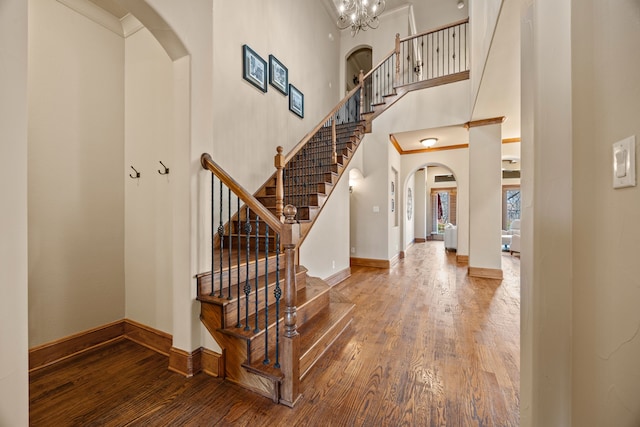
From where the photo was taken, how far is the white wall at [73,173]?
1991 millimetres

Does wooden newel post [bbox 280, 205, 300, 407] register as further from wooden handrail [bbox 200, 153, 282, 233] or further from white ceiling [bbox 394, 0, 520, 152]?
white ceiling [bbox 394, 0, 520, 152]

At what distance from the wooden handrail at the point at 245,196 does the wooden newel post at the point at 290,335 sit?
0.09 m

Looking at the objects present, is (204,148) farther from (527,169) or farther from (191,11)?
(527,169)

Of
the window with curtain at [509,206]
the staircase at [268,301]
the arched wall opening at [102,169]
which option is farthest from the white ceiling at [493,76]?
the window with curtain at [509,206]

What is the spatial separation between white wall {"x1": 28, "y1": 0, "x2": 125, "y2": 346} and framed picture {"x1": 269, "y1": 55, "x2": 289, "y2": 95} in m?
1.79

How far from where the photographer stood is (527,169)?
1062mm

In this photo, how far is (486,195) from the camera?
4445 millimetres

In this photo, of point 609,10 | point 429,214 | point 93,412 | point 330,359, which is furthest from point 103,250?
point 429,214

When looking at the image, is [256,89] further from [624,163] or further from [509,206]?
[509,206]

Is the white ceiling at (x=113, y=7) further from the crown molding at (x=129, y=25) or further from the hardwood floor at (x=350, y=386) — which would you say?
the hardwood floor at (x=350, y=386)

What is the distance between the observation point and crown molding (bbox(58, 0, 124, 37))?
218cm

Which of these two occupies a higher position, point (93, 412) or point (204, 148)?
point (204, 148)

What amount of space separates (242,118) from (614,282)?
3.36m

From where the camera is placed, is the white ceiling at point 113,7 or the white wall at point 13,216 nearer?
the white wall at point 13,216
